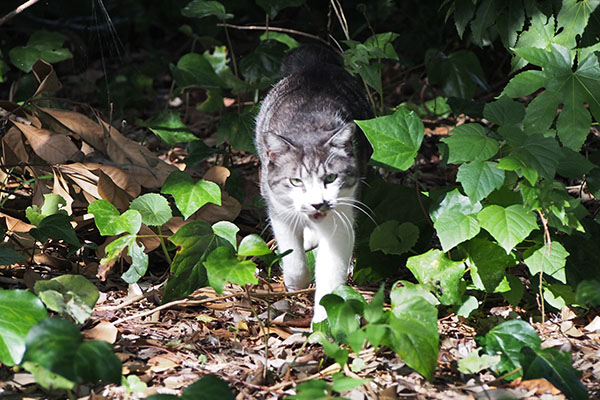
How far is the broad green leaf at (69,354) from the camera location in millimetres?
2168

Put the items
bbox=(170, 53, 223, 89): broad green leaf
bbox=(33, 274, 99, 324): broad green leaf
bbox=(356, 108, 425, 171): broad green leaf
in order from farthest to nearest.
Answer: bbox=(170, 53, 223, 89): broad green leaf < bbox=(356, 108, 425, 171): broad green leaf < bbox=(33, 274, 99, 324): broad green leaf

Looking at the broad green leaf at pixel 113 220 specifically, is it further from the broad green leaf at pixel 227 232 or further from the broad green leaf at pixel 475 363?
the broad green leaf at pixel 475 363

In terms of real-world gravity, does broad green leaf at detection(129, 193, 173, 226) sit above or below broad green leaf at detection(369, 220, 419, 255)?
above

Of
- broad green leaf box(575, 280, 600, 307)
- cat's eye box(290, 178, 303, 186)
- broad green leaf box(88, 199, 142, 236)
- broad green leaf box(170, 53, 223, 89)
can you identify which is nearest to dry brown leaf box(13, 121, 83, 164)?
broad green leaf box(88, 199, 142, 236)

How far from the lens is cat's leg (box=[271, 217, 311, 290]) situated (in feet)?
11.2

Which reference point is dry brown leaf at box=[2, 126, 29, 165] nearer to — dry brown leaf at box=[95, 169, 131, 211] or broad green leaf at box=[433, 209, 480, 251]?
dry brown leaf at box=[95, 169, 131, 211]

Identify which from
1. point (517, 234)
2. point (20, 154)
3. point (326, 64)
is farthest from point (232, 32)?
point (517, 234)

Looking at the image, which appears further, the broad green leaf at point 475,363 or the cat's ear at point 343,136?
the cat's ear at point 343,136

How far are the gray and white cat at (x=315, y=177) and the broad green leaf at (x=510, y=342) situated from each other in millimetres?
763

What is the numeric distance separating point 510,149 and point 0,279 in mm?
2390

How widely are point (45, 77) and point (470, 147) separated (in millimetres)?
2468

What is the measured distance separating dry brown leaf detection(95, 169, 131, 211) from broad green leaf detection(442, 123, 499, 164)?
1.71 meters

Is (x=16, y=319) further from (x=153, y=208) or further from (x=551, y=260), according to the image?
(x=551, y=260)

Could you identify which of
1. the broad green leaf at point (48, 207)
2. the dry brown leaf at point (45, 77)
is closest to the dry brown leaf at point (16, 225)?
the broad green leaf at point (48, 207)
